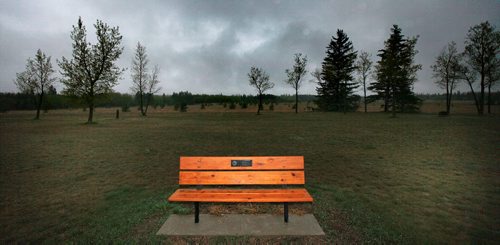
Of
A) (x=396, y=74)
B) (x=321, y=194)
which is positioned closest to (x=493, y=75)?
(x=396, y=74)

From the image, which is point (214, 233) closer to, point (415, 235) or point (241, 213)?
point (241, 213)

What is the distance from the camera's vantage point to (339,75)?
53469mm

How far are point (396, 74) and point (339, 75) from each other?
65.0 ft

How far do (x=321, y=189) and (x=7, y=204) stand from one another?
7173 millimetres

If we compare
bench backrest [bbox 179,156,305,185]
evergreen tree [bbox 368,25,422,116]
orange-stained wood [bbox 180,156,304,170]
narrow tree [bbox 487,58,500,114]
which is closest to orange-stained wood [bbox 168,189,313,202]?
bench backrest [bbox 179,156,305,185]

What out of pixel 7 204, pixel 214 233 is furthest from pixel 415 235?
pixel 7 204

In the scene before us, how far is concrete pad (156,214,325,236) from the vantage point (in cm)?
377

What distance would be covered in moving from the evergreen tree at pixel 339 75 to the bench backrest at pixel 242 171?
52.1m

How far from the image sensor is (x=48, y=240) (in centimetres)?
373

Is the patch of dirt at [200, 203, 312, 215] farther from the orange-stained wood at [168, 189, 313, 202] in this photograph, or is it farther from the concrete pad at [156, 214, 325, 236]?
the orange-stained wood at [168, 189, 313, 202]

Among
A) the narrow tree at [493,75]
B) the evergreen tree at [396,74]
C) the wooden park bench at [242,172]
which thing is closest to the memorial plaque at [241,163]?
the wooden park bench at [242,172]

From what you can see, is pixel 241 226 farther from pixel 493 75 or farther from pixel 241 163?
pixel 493 75

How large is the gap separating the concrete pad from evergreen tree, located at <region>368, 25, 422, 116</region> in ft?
113

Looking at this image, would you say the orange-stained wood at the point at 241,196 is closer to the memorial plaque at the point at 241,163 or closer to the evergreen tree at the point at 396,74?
the memorial plaque at the point at 241,163
